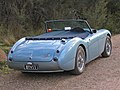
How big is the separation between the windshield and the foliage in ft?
10.4

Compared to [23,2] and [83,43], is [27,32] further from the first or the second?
[83,43]

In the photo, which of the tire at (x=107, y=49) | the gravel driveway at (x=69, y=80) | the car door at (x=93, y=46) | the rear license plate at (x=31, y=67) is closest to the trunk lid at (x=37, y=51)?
the rear license plate at (x=31, y=67)

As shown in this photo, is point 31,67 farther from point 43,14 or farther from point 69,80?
point 43,14

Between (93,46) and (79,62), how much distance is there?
914 mm

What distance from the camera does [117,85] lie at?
634 cm

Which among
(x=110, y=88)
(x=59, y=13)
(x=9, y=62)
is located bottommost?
(x=110, y=88)

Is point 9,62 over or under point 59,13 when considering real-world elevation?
under

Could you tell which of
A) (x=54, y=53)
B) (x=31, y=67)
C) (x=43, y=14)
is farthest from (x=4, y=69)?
(x=43, y=14)

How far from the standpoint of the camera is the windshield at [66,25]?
878 cm

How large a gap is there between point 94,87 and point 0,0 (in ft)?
29.1

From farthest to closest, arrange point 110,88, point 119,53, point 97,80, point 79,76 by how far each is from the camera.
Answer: point 119,53, point 79,76, point 97,80, point 110,88

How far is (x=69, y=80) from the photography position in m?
6.88

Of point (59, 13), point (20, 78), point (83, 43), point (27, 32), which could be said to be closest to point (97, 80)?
point (83, 43)

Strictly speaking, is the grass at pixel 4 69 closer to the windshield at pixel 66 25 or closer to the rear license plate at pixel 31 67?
the rear license plate at pixel 31 67
